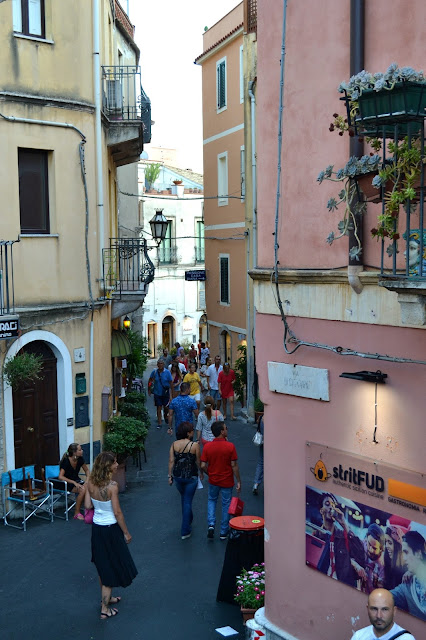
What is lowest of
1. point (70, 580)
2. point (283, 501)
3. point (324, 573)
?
point (70, 580)

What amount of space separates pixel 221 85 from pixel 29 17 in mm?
14259

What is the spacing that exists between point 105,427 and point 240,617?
6723mm

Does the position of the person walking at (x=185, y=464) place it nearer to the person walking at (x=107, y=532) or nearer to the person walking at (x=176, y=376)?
the person walking at (x=107, y=532)

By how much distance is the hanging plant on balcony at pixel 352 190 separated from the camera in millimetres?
5777

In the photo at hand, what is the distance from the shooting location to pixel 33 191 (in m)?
13.7

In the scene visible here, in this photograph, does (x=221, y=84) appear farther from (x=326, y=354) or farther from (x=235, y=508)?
(x=326, y=354)

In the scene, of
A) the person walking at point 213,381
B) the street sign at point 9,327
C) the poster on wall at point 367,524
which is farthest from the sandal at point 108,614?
the person walking at point 213,381

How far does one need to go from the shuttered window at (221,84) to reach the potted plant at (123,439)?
47.6ft

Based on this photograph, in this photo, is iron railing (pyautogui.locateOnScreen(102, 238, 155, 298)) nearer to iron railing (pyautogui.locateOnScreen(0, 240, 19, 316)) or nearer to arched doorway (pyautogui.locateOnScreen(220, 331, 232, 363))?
iron railing (pyautogui.locateOnScreen(0, 240, 19, 316))

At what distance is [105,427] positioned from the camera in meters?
15.3

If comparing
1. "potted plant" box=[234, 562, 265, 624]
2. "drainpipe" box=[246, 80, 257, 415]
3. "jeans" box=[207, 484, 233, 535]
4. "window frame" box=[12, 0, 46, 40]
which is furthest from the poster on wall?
"drainpipe" box=[246, 80, 257, 415]

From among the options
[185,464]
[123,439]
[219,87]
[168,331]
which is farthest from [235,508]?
[168,331]

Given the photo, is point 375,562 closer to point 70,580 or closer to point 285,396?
point 285,396

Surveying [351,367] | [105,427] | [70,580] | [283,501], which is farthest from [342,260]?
[105,427]
